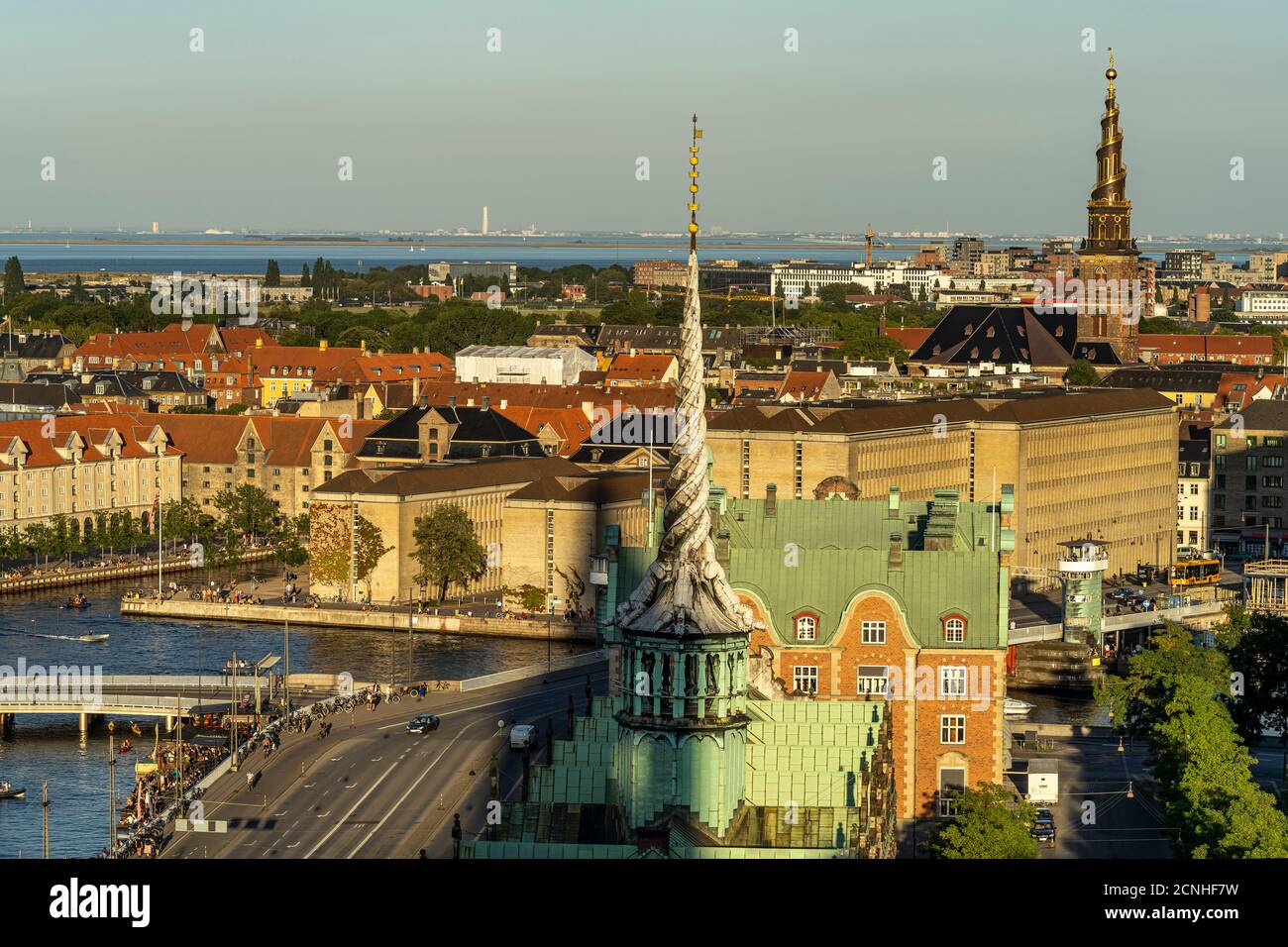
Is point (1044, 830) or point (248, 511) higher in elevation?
point (1044, 830)

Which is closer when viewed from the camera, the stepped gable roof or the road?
the road

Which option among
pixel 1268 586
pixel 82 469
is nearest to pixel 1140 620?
pixel 1268 586

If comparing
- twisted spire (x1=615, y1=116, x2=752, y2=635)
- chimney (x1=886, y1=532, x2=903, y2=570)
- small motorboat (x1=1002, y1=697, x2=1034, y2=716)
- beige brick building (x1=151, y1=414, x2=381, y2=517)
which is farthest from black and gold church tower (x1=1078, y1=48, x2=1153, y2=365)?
→ twisted spire (x1=615, y1=116, x2=752, y2=635)

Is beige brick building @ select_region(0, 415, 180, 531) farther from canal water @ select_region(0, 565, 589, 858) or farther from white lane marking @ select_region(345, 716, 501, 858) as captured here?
white lane marking @ select_region(345, 716, 501, 858)

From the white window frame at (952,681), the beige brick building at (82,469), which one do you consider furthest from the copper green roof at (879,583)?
the beige brick building at (82,469)

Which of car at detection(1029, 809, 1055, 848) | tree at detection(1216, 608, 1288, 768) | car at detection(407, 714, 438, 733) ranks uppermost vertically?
tree at detection(1216, 608, 1288, 768)

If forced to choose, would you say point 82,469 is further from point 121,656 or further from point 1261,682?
point 1261,682

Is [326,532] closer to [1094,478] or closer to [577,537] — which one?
[577,537]
